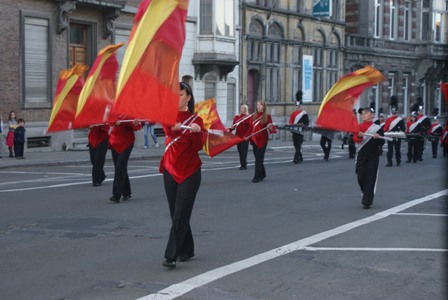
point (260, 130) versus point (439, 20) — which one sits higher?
point (439, 20)

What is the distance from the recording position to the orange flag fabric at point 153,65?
7.66 metres

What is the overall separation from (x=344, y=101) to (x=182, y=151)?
6170 mm

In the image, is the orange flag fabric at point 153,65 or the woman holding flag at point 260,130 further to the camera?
the woman holding flag at point 260,130

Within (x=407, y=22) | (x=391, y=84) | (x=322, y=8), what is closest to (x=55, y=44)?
(x=322, y=8)

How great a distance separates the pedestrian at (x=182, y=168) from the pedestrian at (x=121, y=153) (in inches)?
200

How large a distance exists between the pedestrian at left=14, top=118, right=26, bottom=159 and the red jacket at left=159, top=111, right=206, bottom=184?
16.8 m

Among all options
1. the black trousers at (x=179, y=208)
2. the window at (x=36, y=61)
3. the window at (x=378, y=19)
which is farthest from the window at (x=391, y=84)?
the black trousers at (x=179, y=208)

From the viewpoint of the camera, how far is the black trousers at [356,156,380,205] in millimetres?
13602

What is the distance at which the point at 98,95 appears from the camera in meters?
13.1

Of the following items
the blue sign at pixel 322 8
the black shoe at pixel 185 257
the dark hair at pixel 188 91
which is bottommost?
the black shoe at pixel 185 257

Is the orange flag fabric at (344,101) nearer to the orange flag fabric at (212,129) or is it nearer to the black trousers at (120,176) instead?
the black trousers at (120,176)

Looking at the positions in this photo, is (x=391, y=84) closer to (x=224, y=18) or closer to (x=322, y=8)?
(x=322, y=8)

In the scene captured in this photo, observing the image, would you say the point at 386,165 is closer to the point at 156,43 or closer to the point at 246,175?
the point at 246,175

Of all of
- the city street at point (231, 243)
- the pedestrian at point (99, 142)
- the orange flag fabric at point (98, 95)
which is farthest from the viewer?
the pedestrian at point (99, 142)
